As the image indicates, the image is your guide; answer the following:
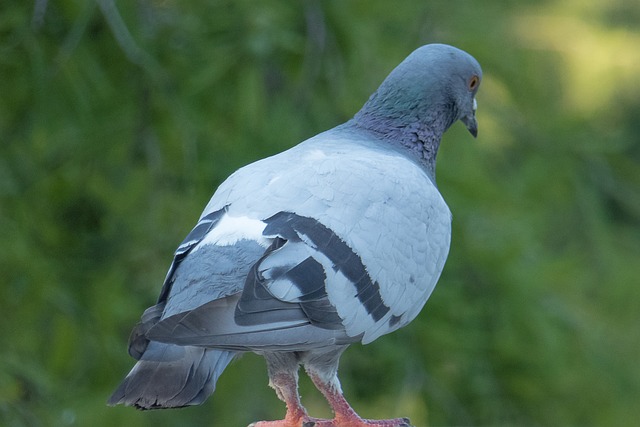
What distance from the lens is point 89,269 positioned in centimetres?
550

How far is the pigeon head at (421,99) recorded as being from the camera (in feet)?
13.0

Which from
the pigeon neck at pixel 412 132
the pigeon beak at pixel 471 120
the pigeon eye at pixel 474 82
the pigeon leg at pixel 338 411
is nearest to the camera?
the pigeon leg at pixel 338 411

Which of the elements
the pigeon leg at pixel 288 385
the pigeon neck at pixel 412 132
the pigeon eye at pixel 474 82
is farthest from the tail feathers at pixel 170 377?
the pigeon eye at pixel 474 82

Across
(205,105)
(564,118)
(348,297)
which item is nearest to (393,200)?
(348,297)

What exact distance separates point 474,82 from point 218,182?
1.56 metres

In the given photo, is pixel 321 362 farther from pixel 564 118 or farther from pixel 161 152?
pixel 564 118

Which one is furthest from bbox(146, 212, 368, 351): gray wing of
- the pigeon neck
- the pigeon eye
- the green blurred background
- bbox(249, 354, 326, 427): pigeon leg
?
the green blurred background

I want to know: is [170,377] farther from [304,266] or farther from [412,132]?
[412,132]

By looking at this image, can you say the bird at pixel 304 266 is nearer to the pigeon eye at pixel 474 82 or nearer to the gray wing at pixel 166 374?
the gray wing at pixel 166 374

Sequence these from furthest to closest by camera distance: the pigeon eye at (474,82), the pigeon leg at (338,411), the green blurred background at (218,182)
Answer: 1. the green blurred background at (218,182)
2. the pigeon eye at (474,82)
3. the pigeon leg at (338,411)

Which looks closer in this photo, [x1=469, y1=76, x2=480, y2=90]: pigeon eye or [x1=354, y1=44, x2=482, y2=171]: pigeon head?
[x1=354, y1=44, x2=482, y2=171]: pigeon head

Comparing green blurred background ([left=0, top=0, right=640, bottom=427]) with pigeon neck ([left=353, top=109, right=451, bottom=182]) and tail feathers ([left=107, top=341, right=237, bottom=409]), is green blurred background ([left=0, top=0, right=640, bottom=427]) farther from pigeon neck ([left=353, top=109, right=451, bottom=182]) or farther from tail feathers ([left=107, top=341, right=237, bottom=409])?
tail feathers ([left=107, top=341, right=237, bottom=409])

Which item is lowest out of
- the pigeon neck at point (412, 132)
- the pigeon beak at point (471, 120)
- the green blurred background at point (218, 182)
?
the green blurred background at point (218, 182)

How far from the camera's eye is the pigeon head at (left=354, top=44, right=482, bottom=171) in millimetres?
3969
